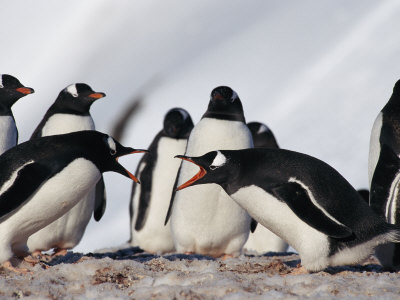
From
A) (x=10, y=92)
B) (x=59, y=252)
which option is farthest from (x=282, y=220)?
(x=10, y=92)

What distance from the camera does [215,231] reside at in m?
6.07

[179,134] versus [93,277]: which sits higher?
[179,134]

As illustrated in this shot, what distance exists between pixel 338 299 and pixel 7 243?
78.0 inches

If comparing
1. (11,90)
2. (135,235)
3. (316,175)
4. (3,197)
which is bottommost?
(135,235)

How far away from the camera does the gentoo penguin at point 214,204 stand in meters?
6.02

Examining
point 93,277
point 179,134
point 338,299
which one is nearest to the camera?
point 338,299

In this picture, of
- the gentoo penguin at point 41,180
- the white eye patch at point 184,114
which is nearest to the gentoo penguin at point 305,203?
the gentoo penguin at point 41,180

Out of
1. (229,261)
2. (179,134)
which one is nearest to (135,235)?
(179,134)

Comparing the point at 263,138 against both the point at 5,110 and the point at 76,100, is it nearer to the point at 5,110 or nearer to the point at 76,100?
the point at 76,100

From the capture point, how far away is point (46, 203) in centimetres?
415

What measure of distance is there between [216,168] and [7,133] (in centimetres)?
238

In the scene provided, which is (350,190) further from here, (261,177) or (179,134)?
(179,134)

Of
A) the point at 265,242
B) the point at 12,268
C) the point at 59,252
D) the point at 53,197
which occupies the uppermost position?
the point at 53,197

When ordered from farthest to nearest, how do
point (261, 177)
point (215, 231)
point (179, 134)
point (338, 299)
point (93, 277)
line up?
1. point (179, 134)
2. point (215, 231)
3. point (261, 177)
4. point (93, 277)
5. point (338, 299)
